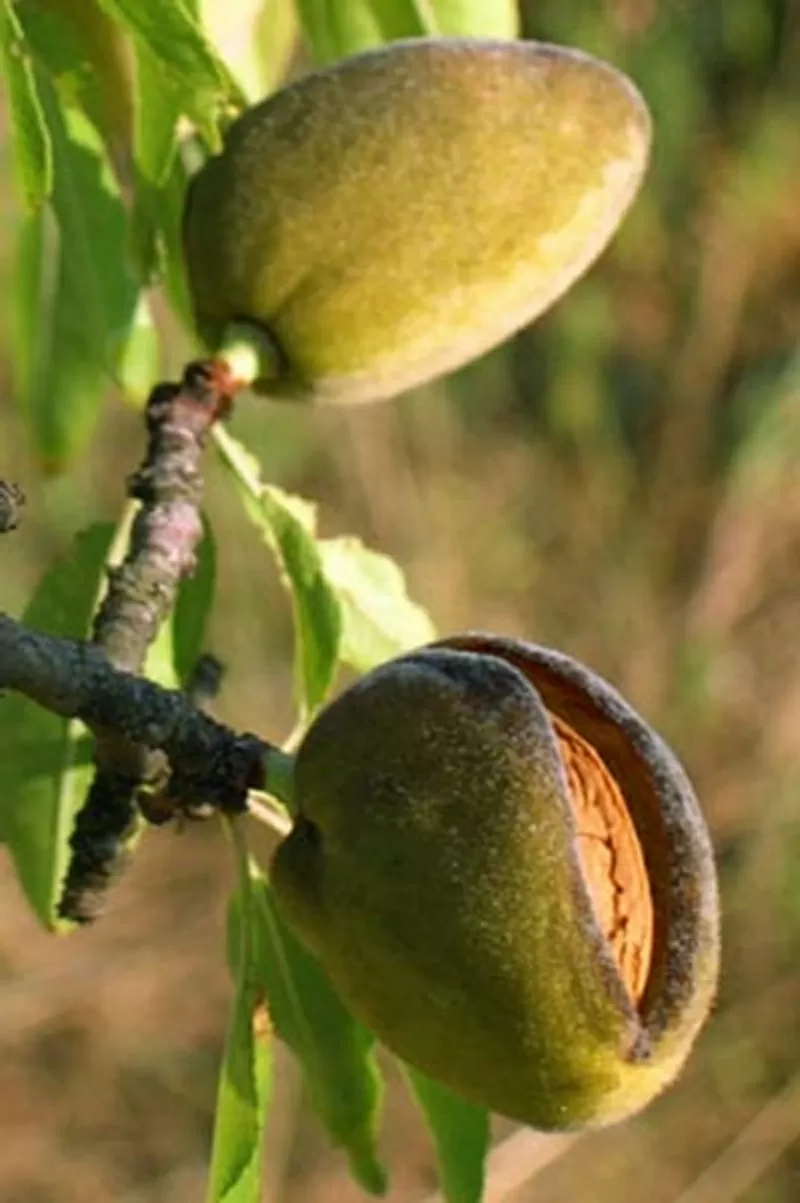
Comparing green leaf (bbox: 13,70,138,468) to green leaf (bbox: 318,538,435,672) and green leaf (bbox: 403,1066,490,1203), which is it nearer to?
green leaf (bbox: 318,538,435,672)

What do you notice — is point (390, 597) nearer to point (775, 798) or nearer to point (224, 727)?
point (224, 727)

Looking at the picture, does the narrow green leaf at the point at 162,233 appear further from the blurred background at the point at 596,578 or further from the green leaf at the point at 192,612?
the blurred background at the point at 596,578

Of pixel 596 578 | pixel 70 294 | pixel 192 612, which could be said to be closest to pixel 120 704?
pixel 192 612

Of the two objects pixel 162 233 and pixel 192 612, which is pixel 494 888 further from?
pixel 162 233

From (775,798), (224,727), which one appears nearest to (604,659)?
(775,798)

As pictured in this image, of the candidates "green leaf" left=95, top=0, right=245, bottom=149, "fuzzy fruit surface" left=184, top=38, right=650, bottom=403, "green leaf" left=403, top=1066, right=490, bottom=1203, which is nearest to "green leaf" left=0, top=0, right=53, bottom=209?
"green leaf" left=95, top=0, right=245, bottom=149

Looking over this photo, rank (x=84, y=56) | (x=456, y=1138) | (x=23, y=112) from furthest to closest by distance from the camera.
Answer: (x=84, y=56)
(x=456, y=1138)
(x=23, y=112)

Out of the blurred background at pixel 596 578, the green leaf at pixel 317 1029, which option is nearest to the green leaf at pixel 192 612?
the green leaf at pixel 317 1029

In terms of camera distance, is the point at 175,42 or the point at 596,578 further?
the point at 596,578
